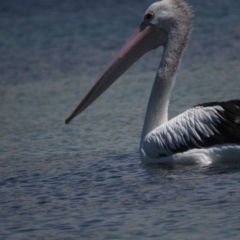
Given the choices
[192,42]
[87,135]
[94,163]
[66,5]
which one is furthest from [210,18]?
[94,163]

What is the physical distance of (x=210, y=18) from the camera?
14.9m

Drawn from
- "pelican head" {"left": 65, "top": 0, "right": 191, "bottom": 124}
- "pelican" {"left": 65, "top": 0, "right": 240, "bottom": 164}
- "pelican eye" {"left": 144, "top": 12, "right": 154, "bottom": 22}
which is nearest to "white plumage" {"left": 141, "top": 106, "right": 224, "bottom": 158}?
"pelican" {"left": 65, "top": 0, "right": 240, "bottom": 164}

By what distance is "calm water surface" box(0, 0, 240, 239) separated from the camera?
18.2 ft

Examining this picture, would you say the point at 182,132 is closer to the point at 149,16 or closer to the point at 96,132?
the point at 149,16

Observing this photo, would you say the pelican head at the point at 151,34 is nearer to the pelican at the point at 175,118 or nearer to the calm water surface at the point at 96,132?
the pelican at the point at 175,118

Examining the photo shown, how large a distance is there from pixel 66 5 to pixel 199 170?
10.5 m

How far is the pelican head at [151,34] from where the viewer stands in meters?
7.54

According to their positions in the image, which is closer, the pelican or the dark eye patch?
the pelican

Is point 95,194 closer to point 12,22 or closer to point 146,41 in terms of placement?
point 146,41

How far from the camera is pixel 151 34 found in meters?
7.65

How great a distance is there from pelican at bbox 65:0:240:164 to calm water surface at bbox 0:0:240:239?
0.13 metres

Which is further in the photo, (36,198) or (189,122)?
(189,122)

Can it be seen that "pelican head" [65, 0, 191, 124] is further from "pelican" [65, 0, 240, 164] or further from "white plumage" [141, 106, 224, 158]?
"white plumage" [141, 106, 224, 158]

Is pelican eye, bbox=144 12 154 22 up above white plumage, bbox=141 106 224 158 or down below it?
above
